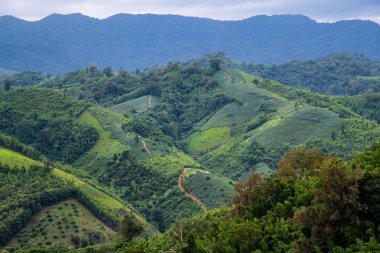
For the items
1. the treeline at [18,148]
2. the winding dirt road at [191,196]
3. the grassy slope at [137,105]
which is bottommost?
the grassy slope at [137,105]

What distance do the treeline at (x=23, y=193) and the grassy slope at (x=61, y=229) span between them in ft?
3.16

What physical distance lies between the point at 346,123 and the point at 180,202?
45172 millimetres

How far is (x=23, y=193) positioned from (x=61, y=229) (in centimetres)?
725

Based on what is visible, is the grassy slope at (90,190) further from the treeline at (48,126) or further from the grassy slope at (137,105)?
the grassy slope at (137,105)

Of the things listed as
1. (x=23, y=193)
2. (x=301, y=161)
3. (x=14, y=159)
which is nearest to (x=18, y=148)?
(x=14, y=159)

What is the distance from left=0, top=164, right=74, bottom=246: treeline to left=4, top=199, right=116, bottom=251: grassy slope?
964mm

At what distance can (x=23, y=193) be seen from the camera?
67.3 metres

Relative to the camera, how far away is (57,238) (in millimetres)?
63375

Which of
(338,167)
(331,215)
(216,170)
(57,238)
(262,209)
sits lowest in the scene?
(216,170)

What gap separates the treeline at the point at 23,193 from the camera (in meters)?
62.0

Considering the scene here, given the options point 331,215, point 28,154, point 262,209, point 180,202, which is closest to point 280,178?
point 262,209

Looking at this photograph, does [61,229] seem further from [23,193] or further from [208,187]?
[208,187]

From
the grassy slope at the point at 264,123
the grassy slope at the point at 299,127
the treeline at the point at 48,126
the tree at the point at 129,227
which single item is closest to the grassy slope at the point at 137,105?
the grassy slope at the point at 264,123

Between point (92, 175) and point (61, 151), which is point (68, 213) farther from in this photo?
point (61, 151)
